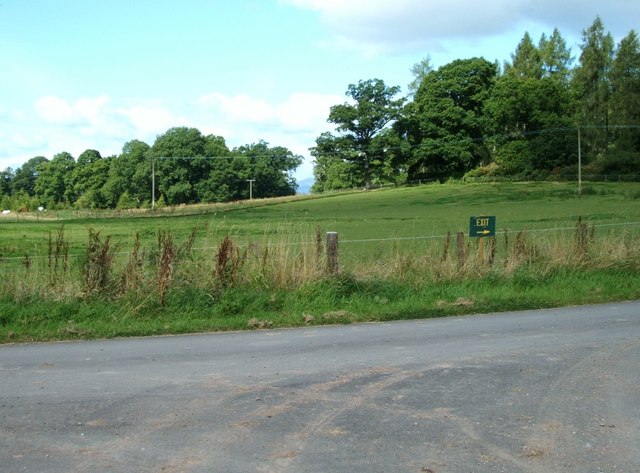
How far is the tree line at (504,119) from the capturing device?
278ft

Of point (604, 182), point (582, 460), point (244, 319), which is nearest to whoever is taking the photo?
point (582, 460)

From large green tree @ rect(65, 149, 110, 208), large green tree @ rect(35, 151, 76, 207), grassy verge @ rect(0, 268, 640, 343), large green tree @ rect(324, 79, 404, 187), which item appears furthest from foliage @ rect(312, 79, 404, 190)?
grassy verge @ rect(0, 268, 640, 343)

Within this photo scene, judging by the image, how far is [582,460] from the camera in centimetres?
507

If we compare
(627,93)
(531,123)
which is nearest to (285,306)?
(627,93)

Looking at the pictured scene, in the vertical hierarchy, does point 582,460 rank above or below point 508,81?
below

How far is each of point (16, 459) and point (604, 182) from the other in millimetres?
77011

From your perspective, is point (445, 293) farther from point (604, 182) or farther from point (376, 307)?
point (604, 182)

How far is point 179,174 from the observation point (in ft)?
418

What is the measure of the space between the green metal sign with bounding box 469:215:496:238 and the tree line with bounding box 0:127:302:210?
106m

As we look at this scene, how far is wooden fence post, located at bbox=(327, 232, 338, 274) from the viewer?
45.3 ft

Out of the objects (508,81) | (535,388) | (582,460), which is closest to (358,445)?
(582,460)

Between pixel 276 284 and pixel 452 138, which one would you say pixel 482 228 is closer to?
pixel 276 284

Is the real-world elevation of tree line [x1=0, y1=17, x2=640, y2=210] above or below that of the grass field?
above

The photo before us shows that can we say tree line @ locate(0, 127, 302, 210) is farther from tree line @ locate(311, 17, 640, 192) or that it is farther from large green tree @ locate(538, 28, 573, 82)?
large green tree @ locate(538, 28, 573, 82)
